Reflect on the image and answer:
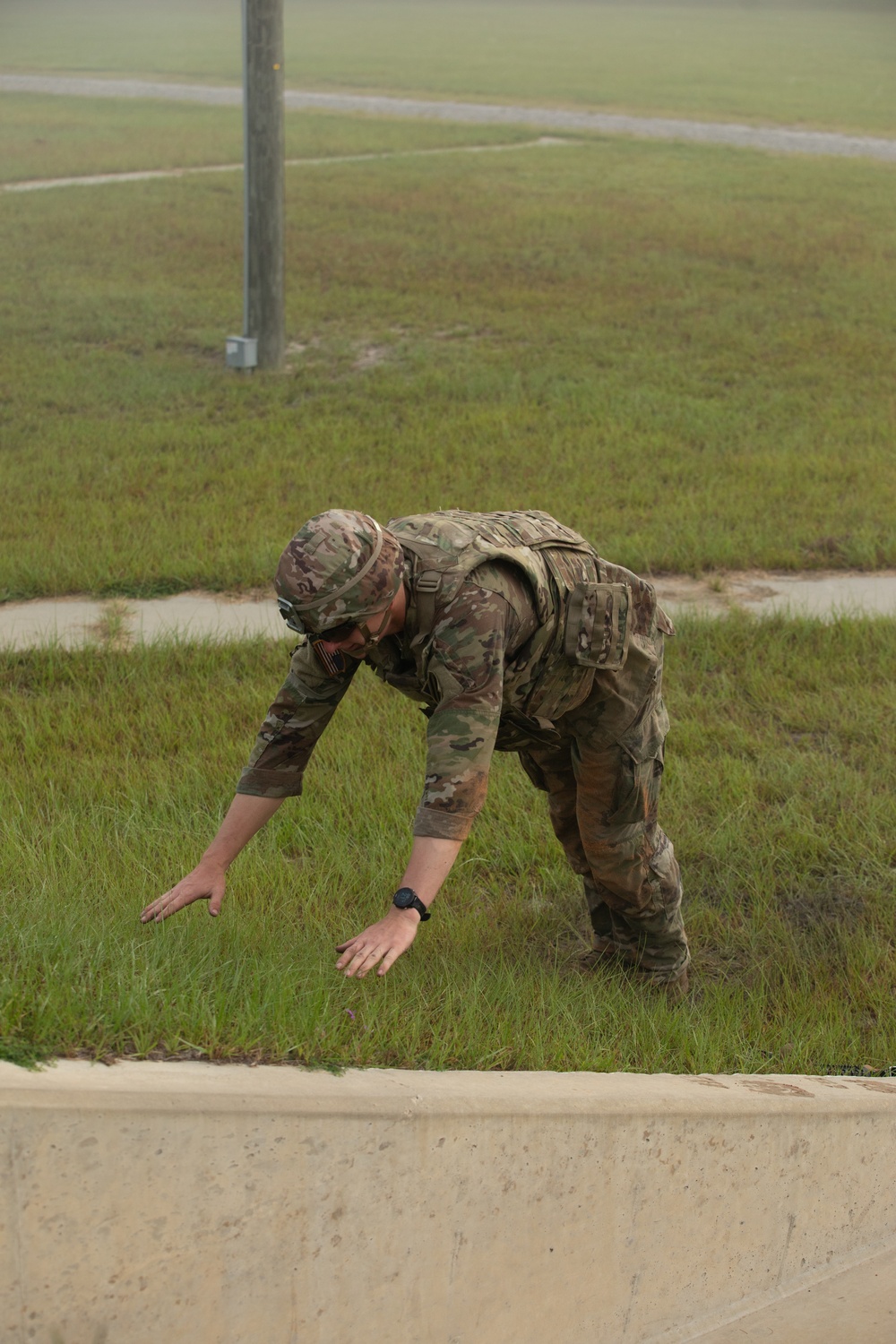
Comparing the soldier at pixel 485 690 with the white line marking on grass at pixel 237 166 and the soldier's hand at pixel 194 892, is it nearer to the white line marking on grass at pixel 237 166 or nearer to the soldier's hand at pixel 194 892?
the soldier's hand at pixel 194 892

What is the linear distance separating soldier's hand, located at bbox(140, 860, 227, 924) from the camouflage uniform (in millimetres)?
210

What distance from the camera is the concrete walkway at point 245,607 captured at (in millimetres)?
5594

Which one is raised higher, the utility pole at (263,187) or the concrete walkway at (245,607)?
the utility pole at (263,187)

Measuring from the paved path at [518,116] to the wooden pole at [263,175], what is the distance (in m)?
17.2

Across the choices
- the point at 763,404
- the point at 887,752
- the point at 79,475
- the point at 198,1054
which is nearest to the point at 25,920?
the point at 198,1054

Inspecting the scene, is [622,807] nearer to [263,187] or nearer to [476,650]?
[476,650]

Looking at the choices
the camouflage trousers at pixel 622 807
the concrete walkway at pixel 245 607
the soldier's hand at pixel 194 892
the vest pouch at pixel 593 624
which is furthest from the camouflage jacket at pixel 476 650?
the concrete walkway at pixel 245 607

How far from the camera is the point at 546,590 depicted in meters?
2.89

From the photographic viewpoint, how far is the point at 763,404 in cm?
931

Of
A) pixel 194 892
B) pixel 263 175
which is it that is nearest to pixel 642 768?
pixel 194 892

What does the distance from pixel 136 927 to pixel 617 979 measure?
128cm

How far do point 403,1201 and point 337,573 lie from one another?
3.87 ft

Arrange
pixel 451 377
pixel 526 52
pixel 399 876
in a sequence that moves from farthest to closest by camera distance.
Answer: pixel 526 52, pixel 451 377, pixel 399 876

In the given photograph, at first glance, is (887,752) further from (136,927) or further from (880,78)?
(880,78)
